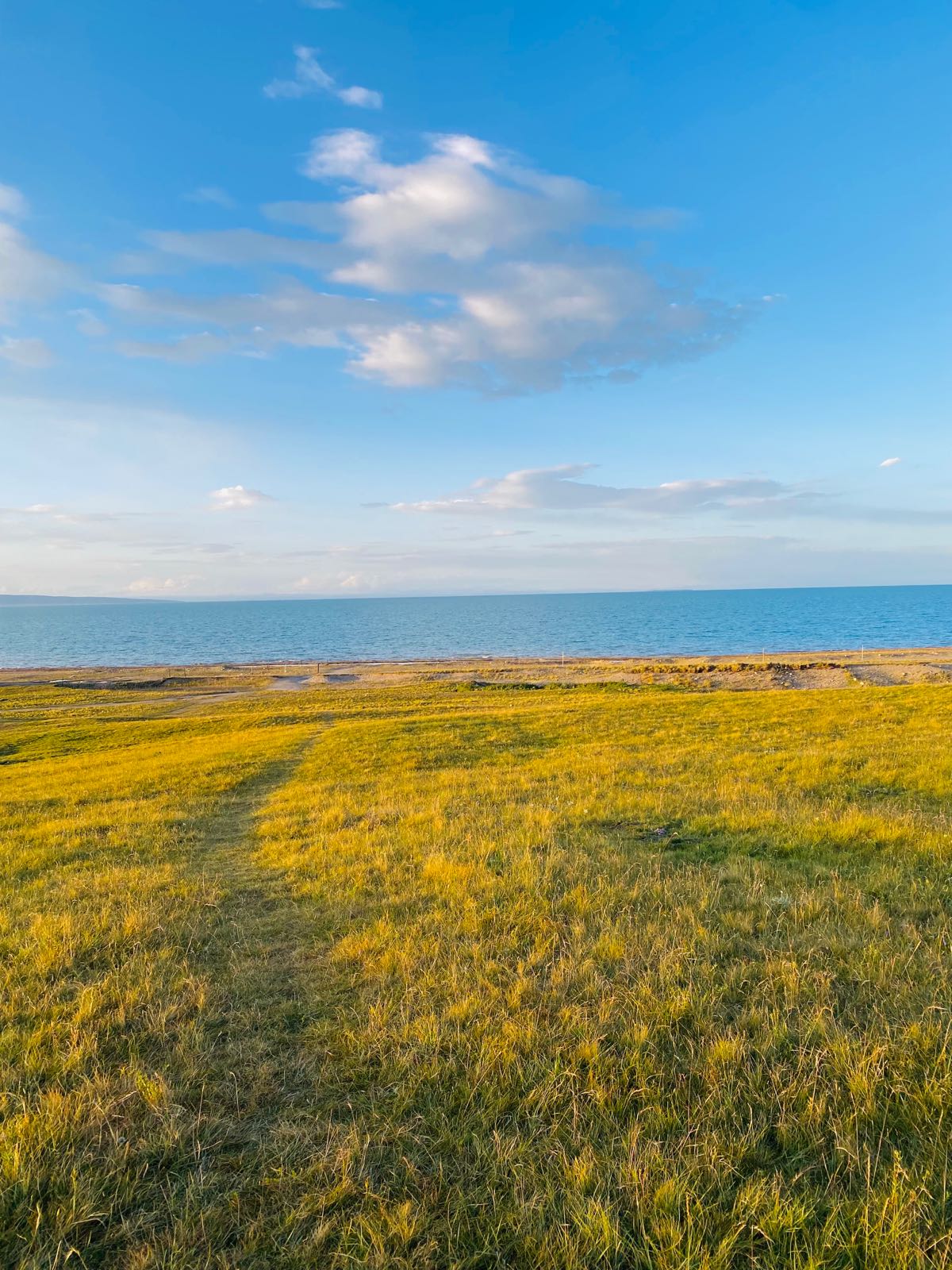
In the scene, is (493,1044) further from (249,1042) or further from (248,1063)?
(249,1042)

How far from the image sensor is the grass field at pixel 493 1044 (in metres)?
3.55

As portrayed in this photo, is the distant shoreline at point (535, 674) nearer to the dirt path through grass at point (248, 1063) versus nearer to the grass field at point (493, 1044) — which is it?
the grass field at point (493, 1044)

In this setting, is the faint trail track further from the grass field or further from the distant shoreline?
the distant shoreline

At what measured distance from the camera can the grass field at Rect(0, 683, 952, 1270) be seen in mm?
3551

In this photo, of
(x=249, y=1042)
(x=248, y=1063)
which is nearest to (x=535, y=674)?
(x=249, y=1042)

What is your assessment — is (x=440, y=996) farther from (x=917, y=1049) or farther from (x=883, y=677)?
(x=883, y=677)

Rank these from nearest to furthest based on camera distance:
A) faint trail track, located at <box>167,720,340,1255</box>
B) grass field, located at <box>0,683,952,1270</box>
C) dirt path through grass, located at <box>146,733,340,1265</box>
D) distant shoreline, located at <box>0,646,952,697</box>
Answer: grass field, located at <box>0,683,952,1270</box> → dirt path through grass, located at <box>146,733,340,1265</box> → faint trail track, located at <box>167,720,340,1255</box> → distant shoreline, located at <box>0,646,952,697</box>

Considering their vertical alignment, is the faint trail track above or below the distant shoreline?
above

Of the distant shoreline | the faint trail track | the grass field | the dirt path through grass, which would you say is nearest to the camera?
the grass field

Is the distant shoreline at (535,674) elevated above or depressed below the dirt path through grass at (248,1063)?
below

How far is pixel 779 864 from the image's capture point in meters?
9.55

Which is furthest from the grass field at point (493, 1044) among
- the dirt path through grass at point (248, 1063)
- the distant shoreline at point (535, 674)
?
the distant shoreline at point (535, 674)

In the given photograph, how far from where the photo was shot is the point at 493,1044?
5.12 metres

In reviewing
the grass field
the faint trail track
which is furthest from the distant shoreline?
the faint trail track
